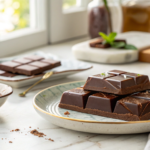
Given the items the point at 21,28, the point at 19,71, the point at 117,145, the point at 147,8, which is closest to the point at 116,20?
the point at 147,8

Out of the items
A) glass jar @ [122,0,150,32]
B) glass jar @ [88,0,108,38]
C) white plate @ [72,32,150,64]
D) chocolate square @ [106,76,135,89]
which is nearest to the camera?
chocolate square @ [106,76,135,89]

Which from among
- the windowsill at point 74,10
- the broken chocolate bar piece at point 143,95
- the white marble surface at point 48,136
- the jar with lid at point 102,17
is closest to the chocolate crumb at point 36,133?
the white marble surface at point 48,136

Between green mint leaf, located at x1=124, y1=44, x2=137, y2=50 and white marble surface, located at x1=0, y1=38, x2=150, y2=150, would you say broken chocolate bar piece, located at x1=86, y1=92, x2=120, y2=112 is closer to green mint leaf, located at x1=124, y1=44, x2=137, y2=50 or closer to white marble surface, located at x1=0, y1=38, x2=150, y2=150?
white marble surface, located at x1=0, y1=38, x2=150, y2=150

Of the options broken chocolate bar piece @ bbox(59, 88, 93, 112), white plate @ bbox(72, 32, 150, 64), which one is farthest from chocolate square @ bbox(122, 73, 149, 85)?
white plate @ bbox(72, 32, 150, 64)

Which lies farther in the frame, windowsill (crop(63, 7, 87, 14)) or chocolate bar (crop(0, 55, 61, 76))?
windowsill (crop(63, 7, 87, 14))

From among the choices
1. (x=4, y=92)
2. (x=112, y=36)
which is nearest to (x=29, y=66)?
(x=4, y=92)

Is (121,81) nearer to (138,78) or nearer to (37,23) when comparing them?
(138,78)
